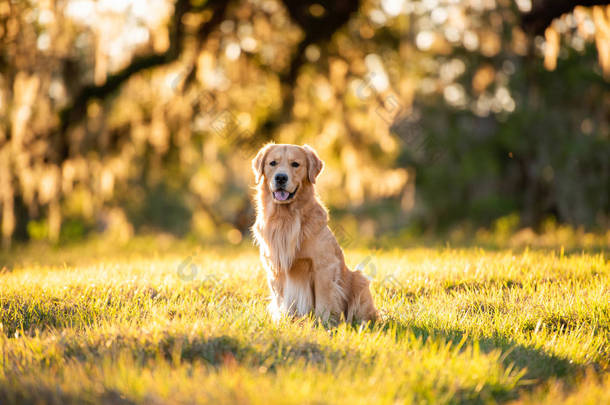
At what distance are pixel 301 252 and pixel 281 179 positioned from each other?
647 mm

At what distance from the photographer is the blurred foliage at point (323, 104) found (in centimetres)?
1052

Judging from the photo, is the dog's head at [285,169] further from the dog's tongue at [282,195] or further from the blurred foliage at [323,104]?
the blurred foliage at [323,104]

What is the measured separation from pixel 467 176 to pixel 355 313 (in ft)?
27.9

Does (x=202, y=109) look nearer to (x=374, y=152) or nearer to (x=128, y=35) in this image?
(x=128, y=35)

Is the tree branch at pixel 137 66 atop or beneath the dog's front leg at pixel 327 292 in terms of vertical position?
atop

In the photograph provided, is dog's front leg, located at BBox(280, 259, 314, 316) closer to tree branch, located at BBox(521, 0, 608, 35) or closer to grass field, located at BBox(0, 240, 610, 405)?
grass field, located at BBox(0, 240, 610, 405)

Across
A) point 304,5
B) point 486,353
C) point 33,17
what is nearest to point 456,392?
point 486,353

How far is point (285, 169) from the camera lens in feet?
15.2

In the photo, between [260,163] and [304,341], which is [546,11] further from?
[304,341]

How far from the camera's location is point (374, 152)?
11719 mm

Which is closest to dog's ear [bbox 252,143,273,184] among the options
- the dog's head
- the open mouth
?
the dog's head

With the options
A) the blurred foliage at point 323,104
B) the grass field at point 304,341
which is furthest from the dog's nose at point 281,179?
the blurred foliage at point 323,104

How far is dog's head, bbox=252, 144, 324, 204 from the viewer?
4.61m

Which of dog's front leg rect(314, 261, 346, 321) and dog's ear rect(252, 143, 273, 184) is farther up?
dog's ear rect(252, 143, 273, 184)
